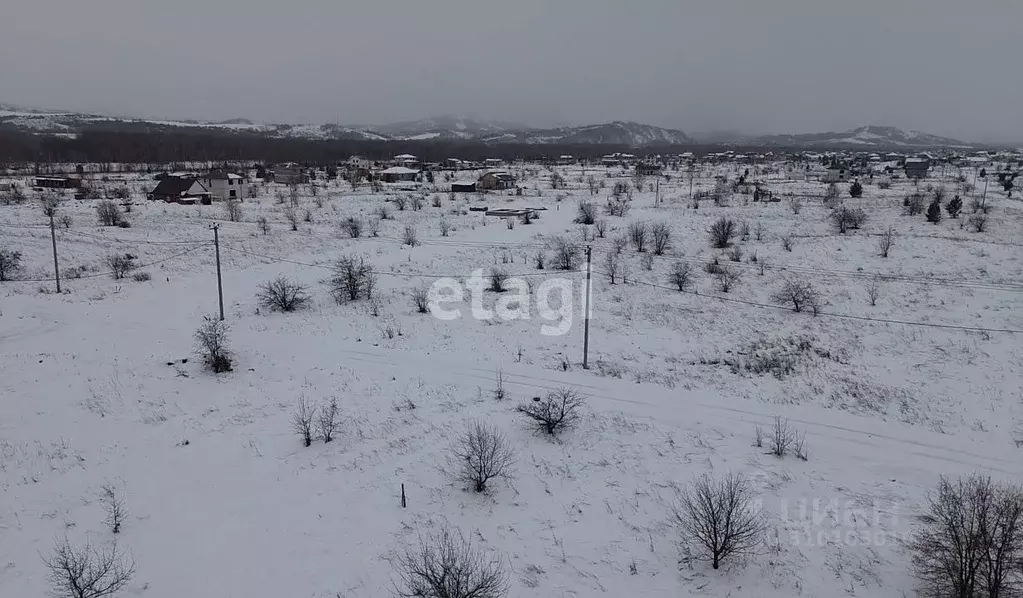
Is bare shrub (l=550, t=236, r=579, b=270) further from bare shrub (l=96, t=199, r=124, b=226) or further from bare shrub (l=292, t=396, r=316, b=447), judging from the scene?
bare shrub (l=96, t=199, r=124, b=226)

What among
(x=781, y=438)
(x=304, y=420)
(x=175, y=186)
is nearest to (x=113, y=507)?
(x=304, y=420)

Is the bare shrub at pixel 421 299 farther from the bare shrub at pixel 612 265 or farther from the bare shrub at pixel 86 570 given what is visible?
the bare shrub at pixel 86 570

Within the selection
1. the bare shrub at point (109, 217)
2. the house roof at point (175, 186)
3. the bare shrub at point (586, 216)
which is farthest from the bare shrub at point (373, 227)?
the house roof at point (175, 186)

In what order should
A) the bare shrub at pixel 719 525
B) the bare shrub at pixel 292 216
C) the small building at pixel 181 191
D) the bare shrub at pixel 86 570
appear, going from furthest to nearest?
the small building at pixel 181 191 → the bare shrub at pixel 292 216 → the bare shrub at pixel 719 525 → the bare shrub at pixel 86 570

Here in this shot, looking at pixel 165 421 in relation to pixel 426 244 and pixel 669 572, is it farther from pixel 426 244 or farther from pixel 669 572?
pixel 426 244

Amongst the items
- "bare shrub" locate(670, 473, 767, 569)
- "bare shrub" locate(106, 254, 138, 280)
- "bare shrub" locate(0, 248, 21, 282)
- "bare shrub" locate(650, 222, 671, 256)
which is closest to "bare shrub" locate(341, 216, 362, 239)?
"bare shrub" locate(106, 254, 138, 280)

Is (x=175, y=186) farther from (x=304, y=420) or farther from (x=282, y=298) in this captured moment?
(x=304, y=420)
